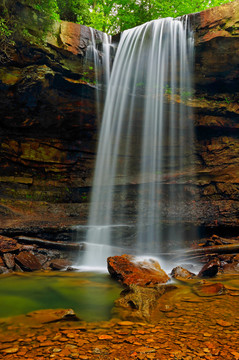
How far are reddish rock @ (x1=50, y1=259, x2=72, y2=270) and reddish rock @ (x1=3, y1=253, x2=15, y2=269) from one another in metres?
1.22

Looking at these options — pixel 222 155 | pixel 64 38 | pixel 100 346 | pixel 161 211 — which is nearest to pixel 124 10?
pixel 64 38

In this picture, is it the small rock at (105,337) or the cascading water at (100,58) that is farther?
the cascading water at (100,58)

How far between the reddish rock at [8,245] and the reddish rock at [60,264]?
1.34 m

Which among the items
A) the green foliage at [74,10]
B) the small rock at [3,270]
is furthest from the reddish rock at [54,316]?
the green foliage at [74,10]

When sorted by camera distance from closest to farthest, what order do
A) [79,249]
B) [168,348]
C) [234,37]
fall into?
[168,348], [79,249], [234,37]

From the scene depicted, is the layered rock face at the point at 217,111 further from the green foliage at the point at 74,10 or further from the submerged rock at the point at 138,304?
the submerged rock at the point at 138,304

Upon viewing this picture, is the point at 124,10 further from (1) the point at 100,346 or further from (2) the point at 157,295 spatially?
(1) the point at 100,346

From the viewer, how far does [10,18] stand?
391 inches

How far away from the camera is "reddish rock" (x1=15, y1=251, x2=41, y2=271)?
7.47 metres

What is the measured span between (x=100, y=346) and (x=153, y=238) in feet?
26.9

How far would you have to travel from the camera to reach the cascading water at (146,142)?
1090 centimetres

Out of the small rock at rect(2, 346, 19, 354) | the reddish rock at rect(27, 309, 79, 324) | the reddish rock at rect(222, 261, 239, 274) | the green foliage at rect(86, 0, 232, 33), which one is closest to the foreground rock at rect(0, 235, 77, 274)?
the reddish rock at rect(27, 309, 79, 324)

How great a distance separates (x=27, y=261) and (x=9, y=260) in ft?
1.72

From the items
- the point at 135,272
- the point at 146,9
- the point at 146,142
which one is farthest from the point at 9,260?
the point at 146,9
